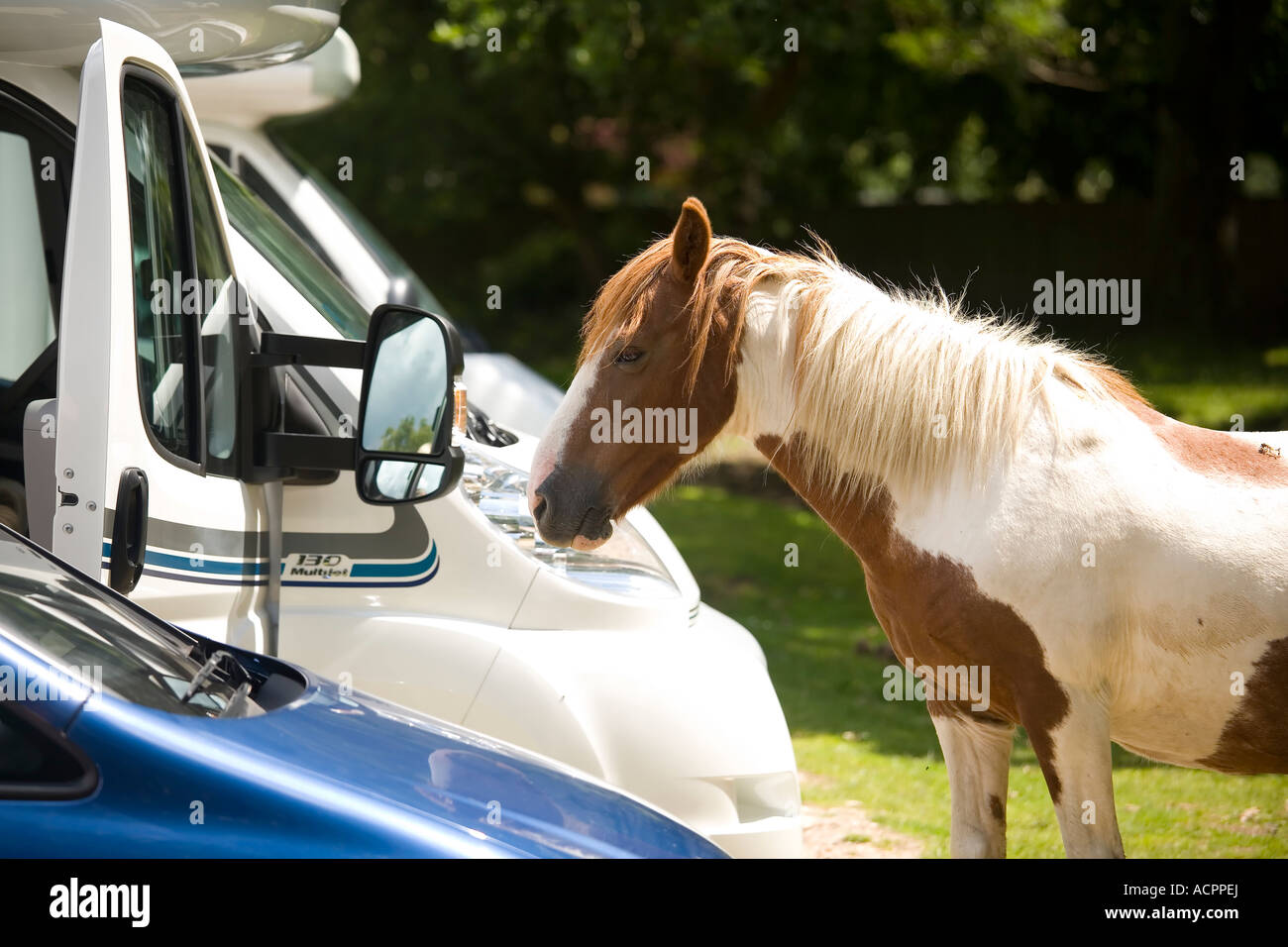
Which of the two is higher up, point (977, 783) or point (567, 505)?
point (567, 505)

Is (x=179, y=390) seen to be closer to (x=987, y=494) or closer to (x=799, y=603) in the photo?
(x=987, y=494)

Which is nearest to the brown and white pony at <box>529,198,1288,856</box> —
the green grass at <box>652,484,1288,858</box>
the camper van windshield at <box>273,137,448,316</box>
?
the green grass at <box>652,484,1288,858</box>

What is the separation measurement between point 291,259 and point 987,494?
86.7 inches

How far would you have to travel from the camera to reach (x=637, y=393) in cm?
302

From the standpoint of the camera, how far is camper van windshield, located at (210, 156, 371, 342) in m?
3.64

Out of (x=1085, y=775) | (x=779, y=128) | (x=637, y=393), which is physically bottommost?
(x=1085, y=775)

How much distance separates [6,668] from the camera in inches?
76.6

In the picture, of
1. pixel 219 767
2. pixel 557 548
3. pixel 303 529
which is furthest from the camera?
pixel 557 548

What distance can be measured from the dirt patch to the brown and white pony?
5.99 ft

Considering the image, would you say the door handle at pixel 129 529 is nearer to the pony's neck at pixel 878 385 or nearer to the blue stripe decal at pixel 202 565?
the blue stripe decal at pixel 202 565

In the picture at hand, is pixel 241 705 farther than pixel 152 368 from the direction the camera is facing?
No

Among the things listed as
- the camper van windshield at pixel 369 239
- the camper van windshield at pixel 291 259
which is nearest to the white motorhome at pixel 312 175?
the camper van windshield at pixel 369 239

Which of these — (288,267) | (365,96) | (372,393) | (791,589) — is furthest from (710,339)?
(365,96)

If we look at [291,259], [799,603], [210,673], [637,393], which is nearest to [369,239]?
[291,259]
